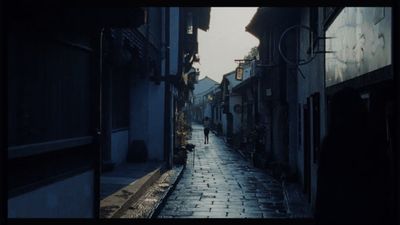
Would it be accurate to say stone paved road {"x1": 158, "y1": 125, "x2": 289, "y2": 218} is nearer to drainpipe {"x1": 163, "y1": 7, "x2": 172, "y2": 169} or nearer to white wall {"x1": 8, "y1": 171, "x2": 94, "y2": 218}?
drainpipe {"x1": 163, "y1": 7, "x2": 172, "y2": 169}

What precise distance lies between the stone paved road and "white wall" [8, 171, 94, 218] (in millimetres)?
4125

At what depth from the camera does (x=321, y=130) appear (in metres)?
11.3

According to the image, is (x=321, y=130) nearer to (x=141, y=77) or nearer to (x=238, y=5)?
(x=238, y=5)

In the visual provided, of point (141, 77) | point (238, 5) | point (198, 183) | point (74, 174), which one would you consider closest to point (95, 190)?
point (74, 174)

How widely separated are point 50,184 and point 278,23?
15.3 metres

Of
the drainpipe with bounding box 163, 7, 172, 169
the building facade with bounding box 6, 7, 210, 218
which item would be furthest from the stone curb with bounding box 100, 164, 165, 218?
the drainpipe with bounding box 163, 7, 172, 169

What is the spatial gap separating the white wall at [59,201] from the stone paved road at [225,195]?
412 centimetres

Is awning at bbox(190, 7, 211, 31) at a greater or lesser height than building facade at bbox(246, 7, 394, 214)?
greater

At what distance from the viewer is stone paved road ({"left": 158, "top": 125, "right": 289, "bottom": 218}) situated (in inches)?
484

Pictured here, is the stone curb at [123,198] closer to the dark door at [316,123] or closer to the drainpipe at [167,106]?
the dark door at [316,123]

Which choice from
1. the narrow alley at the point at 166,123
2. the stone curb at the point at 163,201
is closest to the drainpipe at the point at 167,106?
the narrow alley at the point at 166,123

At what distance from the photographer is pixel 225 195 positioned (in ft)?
49.1

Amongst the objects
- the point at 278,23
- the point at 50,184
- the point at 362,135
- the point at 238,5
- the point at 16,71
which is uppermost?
the point at 278,23

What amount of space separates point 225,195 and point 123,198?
4269 mm
